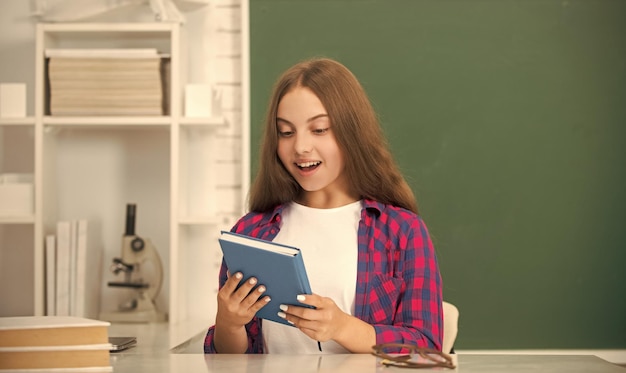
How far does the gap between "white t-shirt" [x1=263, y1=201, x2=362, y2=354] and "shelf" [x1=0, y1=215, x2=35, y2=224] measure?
144 cm

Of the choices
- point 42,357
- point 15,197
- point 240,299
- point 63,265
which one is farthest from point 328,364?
point 15,197

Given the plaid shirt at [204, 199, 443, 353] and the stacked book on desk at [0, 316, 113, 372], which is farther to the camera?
the plaid shirt at [204, 199, 443, 353]

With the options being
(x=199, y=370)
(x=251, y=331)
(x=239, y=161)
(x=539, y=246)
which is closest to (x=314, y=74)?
(x=251, y=331)

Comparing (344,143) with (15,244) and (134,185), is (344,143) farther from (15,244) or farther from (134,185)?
(15,244)

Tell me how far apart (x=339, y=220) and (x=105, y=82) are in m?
1.48

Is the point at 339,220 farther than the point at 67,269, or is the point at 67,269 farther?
the point at 67,269

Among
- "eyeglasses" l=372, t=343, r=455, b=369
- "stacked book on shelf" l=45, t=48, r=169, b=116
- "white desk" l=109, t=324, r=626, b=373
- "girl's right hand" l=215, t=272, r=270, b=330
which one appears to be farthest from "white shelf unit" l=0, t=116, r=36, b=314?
"eyeglasses" l=372, t=343, r=455, b=369

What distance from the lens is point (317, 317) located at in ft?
5.14

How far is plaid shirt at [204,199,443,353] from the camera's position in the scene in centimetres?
176

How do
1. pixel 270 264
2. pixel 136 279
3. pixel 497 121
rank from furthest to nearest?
pixel 497 121 → pixel 136 279 → pixel 270 264

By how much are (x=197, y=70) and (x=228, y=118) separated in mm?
226

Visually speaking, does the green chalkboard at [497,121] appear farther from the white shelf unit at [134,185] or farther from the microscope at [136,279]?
the microscope at [136,279]

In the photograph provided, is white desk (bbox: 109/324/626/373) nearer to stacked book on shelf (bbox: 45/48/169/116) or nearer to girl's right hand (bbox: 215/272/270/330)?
girl's right hand (bbox: 215/272/270/330)

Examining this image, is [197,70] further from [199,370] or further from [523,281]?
[199,370]
